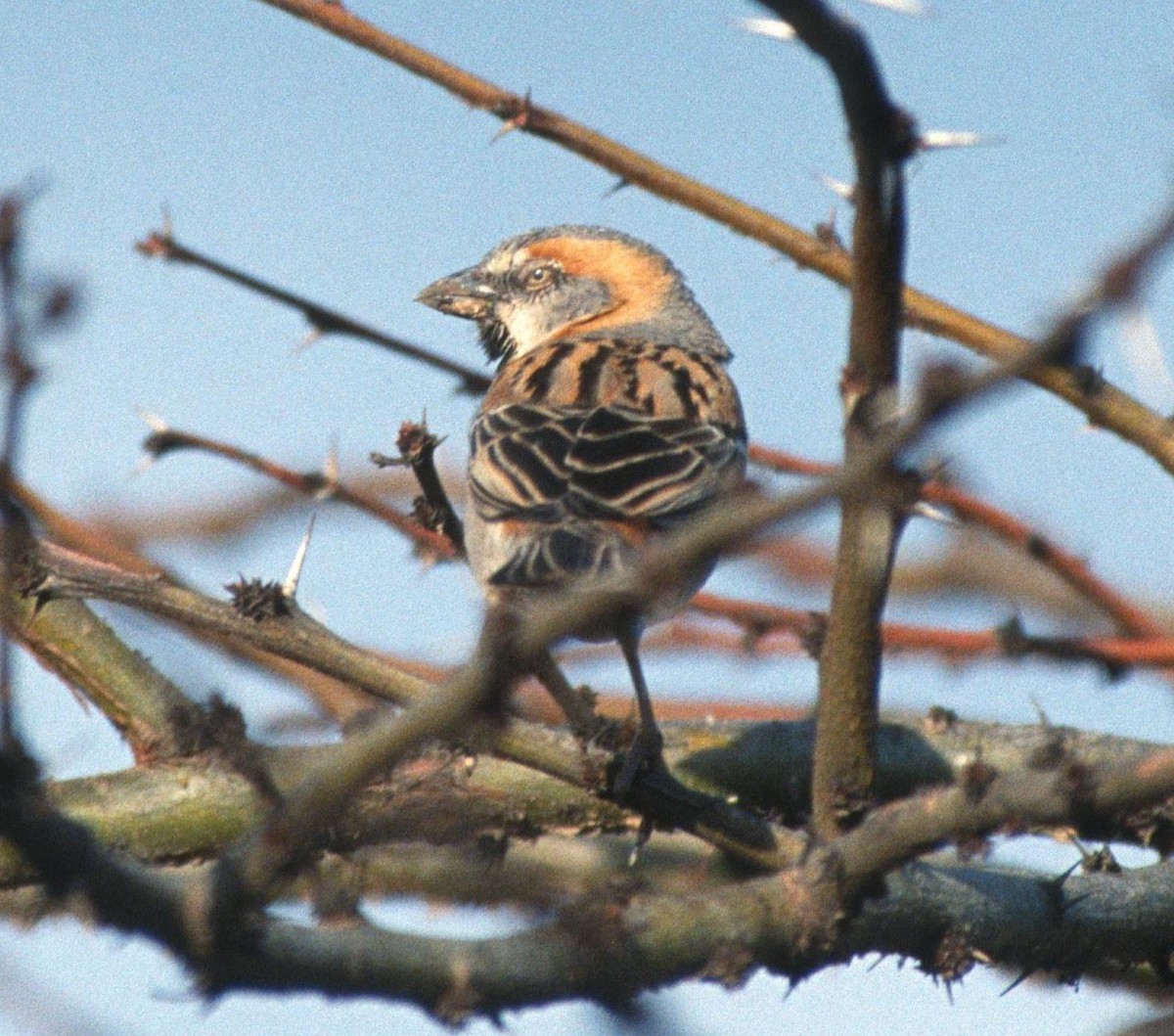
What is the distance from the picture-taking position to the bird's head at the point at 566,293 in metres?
8.68

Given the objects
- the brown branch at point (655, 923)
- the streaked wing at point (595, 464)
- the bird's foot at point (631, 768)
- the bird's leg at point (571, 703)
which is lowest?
the brown branch at point (655, 923)

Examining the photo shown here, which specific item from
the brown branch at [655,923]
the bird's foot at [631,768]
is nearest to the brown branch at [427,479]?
the bird's foot at [631,768]

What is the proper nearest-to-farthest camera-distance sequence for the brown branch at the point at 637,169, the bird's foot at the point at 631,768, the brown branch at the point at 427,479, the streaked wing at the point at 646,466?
1. the bird's foot at the point at 631,768
2. the brown branch at the point at 427,479
3. the brown branch at the point at 637,169
4. the streaked wing at the point at 646,466

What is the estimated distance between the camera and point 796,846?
3.95 m

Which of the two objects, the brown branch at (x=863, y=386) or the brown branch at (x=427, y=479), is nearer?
the brown branch at (x=863, y=386)

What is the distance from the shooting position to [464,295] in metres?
8.70

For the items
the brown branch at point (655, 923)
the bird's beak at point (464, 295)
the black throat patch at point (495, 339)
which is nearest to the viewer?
the brown branch at point (655, 923)

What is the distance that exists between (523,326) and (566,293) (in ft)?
0.96

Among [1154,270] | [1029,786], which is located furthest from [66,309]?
[1029,786]

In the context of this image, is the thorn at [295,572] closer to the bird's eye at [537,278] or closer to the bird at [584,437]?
the bird at [584,437]

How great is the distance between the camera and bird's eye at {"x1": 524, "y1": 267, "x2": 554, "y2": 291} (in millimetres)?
8820

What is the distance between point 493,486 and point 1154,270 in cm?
404

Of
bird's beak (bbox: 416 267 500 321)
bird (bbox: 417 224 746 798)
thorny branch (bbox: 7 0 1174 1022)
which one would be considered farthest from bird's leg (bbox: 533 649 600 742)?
bird's beak (bbox: 416 267 500 321)

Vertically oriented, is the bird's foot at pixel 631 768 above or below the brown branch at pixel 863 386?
below
